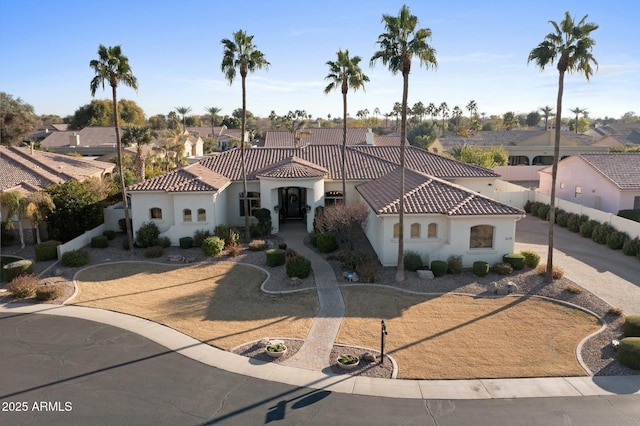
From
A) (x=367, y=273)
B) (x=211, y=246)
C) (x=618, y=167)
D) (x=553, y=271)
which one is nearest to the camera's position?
(x=553, y=271)

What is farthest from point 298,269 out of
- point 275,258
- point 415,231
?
point 415,231

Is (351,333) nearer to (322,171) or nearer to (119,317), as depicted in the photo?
(119,317)

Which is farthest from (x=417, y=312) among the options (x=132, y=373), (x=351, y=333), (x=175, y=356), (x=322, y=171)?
(x=322, y=171)

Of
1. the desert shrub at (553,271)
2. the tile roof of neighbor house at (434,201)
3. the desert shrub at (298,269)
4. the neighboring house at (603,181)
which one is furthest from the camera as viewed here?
the neighboring house at (603,181)

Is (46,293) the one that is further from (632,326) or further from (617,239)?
(617,239)

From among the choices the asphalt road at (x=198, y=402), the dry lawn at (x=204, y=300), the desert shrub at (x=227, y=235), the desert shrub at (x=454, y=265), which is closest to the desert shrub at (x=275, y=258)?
the dry lawn at (x=204, y=300)

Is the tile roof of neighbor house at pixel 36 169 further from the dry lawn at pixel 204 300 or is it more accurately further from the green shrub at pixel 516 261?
the green shrub at pixel 516 261
